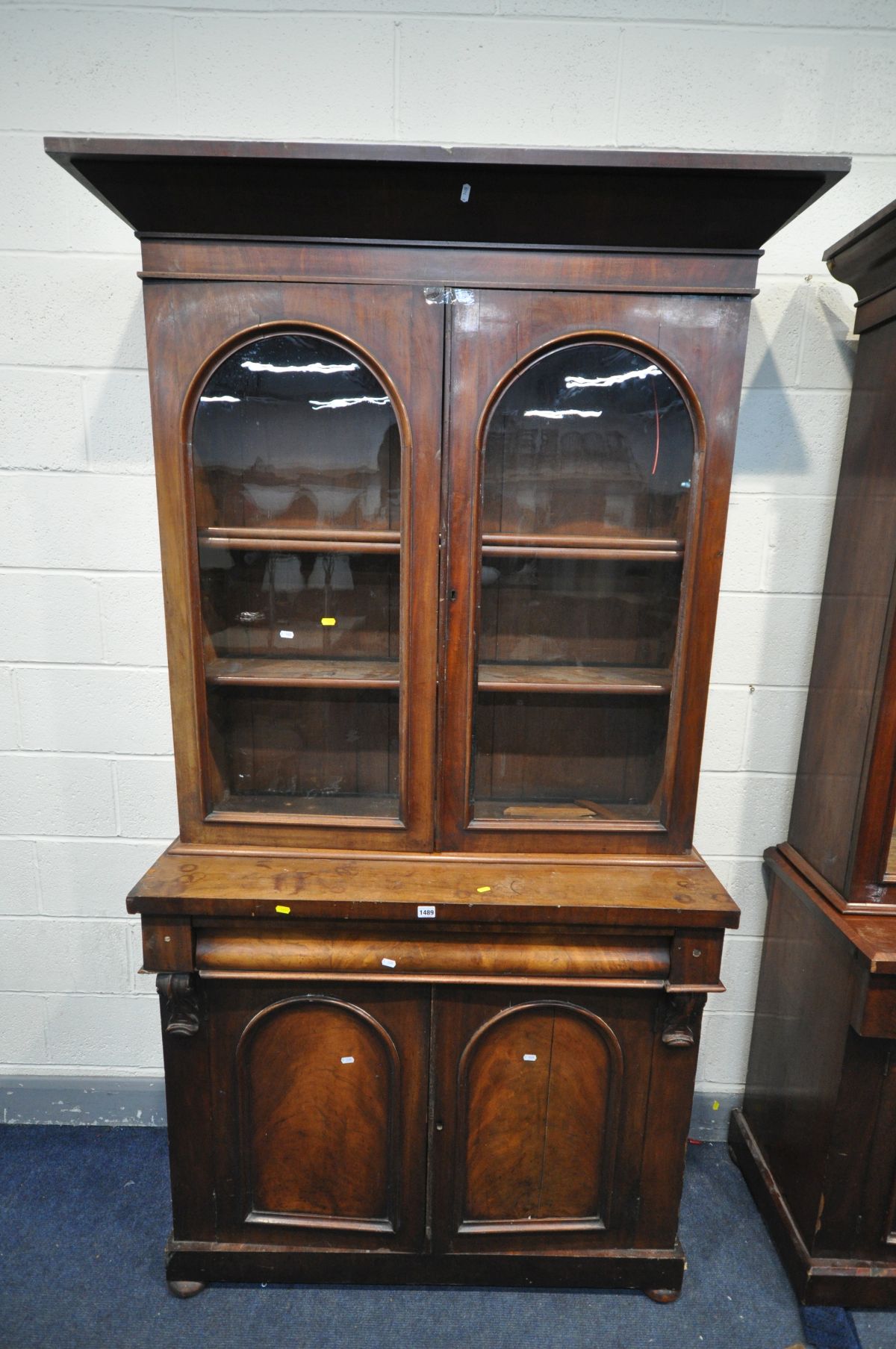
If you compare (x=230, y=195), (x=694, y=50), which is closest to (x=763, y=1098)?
(x=230, y=195)

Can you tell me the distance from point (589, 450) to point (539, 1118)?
1.32 m

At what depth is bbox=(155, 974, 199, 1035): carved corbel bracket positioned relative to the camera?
133cm

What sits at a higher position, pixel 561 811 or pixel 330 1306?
pixel 561 811

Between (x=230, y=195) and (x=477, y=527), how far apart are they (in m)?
0.65

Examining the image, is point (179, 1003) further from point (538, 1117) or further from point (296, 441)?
point (296, 441)

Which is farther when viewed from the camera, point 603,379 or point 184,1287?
point 184,1287

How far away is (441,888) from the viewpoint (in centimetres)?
131

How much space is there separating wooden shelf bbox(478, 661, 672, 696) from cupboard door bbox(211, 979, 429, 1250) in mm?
610

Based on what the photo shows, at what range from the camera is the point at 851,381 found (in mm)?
1547

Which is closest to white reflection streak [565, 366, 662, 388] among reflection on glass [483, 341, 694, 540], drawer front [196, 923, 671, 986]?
reflection on glass [483, 341, 694, 540]

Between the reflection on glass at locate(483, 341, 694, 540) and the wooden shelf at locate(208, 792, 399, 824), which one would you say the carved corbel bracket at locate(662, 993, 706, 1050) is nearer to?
the wooden shelf at locate(208, 792, 399, 824)

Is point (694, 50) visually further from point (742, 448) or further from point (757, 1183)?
point (757, 1183)

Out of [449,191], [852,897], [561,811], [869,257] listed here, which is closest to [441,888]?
[561,811]

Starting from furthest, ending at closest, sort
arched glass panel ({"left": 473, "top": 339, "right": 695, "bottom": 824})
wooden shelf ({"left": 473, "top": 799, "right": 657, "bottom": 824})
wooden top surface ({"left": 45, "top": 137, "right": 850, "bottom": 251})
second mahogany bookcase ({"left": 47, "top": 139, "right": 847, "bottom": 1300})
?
1. wooden shelf ({"left": 473, "top": 799, "right": 657, "bottom": 824})
2. arched glass panel ({"left": 473, "top": 339, "right": 695, "bottom": 824})
3. second mahogany bookcase ({"left": 47, "top": 139, "right": 847, "bottom": 1300})
4. wooden top surface ({"left": 45, "top": 137, "right": 850, "bottom": 251})
